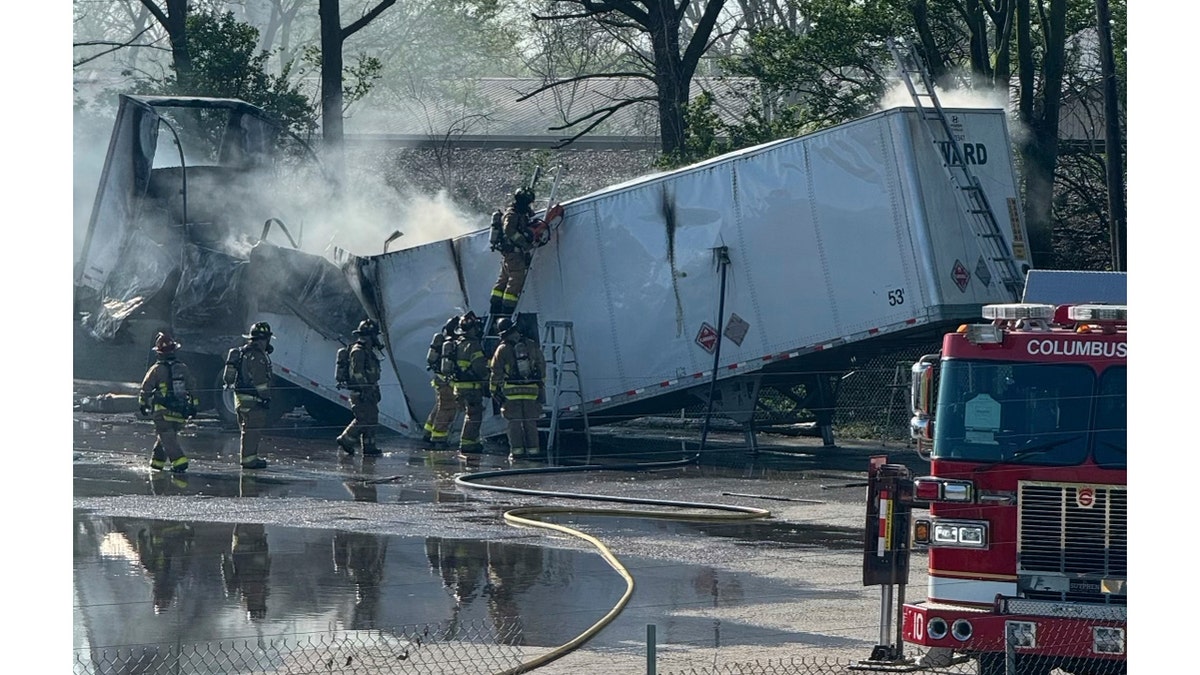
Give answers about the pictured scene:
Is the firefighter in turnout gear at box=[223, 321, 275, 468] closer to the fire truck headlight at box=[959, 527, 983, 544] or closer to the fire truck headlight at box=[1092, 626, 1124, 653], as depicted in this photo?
the fire truck headlight at box=[959, 527, 983, 544]

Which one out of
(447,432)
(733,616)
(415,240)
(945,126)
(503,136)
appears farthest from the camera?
(503,136)

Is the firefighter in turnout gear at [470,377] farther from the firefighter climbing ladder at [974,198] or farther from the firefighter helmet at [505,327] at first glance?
the firefighter climbing ladder at [974,198]

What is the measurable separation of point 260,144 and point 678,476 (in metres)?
9.56

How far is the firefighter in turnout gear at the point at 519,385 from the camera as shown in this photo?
18203mm

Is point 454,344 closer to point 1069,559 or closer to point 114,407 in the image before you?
point 114,407

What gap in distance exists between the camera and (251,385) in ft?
56.6

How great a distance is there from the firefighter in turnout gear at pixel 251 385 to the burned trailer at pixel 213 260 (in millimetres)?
2774

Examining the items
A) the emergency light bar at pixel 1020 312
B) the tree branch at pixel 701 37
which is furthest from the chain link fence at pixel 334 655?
the tree branch at pixel 701 37

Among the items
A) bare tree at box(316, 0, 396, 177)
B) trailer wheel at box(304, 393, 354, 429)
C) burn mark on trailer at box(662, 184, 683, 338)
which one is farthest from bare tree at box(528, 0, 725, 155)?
burn mark on trailer at box(662, 184, 683, 338)

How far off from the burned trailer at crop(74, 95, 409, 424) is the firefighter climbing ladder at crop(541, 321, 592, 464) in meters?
2.18

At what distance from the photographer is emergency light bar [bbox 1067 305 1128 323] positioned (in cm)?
780

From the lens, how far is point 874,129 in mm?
17000

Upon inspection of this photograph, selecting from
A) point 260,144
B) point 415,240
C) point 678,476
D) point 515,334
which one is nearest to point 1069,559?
point 678,476

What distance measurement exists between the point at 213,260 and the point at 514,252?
485 cm
